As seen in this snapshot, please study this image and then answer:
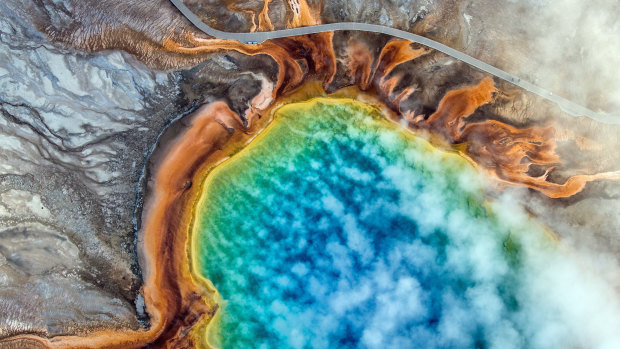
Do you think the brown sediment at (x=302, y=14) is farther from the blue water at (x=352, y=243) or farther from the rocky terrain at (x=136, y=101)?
the blue water at (x=352, y=243)

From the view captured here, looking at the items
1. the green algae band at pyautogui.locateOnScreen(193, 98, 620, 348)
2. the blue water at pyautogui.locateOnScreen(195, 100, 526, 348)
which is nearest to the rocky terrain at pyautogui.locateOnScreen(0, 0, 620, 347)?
the green algae band at pyautogui.locateOnScreen(193, 98, 620, 348)

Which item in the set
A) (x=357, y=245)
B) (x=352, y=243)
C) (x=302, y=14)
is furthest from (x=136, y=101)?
(x=357, y=245)

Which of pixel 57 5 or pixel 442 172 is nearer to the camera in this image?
pixel 57 5

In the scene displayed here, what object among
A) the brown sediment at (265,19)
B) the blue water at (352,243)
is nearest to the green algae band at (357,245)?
the blue water at (352,243)

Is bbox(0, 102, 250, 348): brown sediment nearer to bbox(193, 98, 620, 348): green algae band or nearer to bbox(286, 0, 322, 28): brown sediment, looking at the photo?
bbox(193, 98, 620, 348): green algae band

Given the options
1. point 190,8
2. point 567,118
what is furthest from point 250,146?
point 567,118

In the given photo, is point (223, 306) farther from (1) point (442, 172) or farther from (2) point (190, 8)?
(2) point (190, 8)
